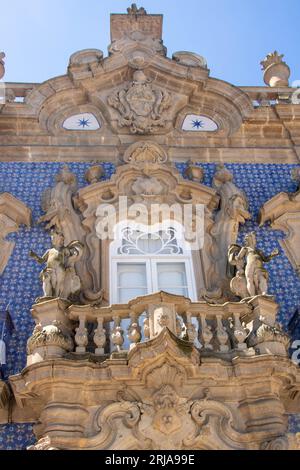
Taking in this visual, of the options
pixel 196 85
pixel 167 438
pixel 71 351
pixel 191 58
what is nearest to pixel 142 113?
pixel 196 85

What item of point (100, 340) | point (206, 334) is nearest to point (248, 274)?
point (206, 334)

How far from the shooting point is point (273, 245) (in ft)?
33.3

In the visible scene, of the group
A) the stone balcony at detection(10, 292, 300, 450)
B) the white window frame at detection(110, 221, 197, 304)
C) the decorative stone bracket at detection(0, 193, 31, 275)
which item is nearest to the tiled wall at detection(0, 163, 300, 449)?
the decorative stone bracket at detection(0, 193, 31, 275)

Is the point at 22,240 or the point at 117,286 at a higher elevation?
the point at 22,240

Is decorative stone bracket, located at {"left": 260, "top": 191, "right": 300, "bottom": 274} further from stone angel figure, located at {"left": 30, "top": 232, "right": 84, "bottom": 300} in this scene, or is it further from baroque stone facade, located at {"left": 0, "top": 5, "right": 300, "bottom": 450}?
stone angel figure, located at {"left": 30, "top": 232, "right": 84, "bottom": 300}

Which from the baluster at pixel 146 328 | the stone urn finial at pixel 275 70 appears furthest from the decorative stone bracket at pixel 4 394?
the stone urn finial at pixel 275 70

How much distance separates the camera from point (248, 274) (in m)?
8.35

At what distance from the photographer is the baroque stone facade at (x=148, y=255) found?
23.1 ft

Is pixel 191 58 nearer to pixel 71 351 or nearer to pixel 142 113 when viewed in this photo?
pixel 142 113

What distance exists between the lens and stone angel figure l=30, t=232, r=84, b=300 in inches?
320

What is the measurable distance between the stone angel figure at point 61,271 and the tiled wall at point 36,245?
2.68 ft

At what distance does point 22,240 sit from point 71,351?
3.06m

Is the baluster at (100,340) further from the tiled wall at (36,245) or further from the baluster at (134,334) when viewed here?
the tiled wall at (36,245)

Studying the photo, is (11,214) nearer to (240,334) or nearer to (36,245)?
(36,245)
